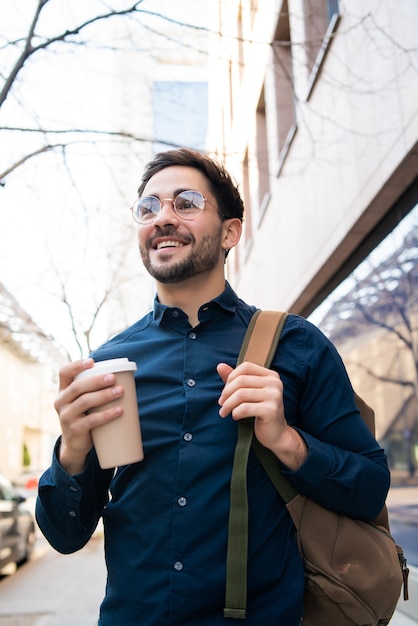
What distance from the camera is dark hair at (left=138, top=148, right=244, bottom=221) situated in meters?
1.97

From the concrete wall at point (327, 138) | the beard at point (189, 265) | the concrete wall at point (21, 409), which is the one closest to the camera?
the beard at point (189, 265)

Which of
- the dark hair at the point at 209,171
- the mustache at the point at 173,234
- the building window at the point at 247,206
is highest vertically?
the building window at the point at 247,206

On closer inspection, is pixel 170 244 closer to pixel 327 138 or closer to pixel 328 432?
pixel 328 432

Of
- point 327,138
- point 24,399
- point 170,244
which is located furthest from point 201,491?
point 24,399

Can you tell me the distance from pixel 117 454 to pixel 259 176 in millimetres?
11069

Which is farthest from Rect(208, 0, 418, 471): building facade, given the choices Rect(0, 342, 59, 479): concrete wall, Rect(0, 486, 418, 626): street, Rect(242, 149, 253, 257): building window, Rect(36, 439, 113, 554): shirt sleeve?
Rect(0, 342, 59, 479): concrete wall

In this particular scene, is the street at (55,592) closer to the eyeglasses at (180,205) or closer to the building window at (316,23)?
the eyeglasses at (180,205)

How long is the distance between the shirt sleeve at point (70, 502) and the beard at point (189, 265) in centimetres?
54

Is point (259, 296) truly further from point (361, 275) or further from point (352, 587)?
point (352, 587)

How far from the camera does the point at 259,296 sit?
40.2 feet

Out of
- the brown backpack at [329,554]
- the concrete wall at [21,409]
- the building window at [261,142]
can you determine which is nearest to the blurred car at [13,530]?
the building window at [261,142]

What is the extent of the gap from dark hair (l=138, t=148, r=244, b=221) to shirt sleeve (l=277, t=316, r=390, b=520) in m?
0.50

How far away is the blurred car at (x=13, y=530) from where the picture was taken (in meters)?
8.73

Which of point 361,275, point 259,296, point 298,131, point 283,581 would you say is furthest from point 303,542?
point 259,296
